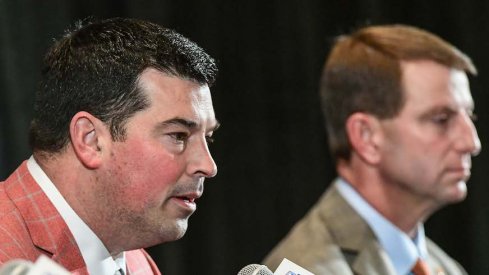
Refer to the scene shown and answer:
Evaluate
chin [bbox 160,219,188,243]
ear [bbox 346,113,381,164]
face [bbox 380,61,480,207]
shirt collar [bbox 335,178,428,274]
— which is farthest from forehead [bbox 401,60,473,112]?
chin [bbox 160,219,188,243]

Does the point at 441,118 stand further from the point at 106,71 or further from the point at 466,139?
the point at 106,71

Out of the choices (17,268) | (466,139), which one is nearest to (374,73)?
(466,139)

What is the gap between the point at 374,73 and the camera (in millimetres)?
2434

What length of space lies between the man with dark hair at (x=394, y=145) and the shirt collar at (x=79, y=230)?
451mm

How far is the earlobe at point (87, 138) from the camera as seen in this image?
6.30ft

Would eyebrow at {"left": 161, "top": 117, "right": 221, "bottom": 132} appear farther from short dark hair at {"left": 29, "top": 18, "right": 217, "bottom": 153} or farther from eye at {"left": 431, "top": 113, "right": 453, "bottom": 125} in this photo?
eye at {"left": 431, "top": 113, "right": 453, "bottom": 125}

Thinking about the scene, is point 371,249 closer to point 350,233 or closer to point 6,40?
point 350,233

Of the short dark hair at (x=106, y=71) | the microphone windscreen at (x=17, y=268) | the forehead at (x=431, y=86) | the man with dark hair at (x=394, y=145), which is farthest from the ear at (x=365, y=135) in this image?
the microphone windscreen at (x=17, y=268)

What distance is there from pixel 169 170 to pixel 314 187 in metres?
1.71

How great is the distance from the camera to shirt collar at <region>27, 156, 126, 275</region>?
1923 millimetres

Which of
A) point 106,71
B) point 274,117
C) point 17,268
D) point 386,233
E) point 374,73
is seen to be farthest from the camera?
point 274,117

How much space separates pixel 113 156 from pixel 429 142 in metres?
0.84

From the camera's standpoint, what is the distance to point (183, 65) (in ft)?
6.48

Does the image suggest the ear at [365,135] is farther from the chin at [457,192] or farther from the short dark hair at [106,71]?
the short dark hair at [106,71]
